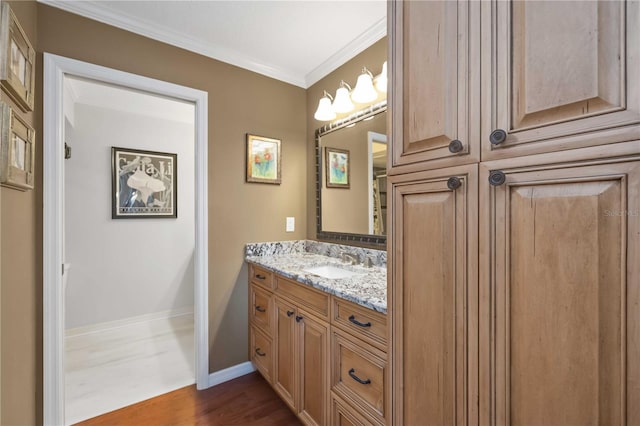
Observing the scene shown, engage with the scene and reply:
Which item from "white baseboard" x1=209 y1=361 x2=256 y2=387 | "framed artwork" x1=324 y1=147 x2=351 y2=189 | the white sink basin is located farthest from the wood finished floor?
"framed artwork" x1=324 y1=147 x2=351 y2=189

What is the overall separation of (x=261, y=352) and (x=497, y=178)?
6.50 ft

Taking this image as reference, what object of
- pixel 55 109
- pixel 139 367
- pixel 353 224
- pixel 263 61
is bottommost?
pixel 139 367

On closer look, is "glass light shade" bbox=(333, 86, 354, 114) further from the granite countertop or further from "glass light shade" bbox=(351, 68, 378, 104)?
the granite countertop

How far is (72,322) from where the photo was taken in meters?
2.81

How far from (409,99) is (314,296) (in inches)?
41.5

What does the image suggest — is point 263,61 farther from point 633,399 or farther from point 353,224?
point 633,399

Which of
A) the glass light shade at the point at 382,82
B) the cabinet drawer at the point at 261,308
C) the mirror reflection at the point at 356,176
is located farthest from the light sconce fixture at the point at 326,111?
the cabinet drawer at the point at 261,308

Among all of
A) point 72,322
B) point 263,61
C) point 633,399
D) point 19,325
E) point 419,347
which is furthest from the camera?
point 72,322

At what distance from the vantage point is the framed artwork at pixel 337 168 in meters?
2.15

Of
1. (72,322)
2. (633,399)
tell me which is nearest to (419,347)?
(633,399)

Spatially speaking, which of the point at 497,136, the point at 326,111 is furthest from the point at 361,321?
the point at 326,111

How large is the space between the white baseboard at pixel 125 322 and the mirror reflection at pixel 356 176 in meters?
2.30

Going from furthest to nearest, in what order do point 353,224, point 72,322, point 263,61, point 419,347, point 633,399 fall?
point 72,322 → point 263,61 → point 353,224 → point 419,347 → point 633,399

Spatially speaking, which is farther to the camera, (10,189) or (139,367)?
(139,367)
